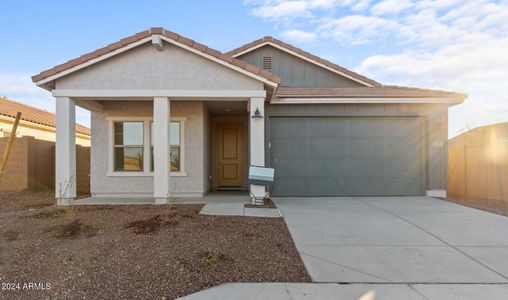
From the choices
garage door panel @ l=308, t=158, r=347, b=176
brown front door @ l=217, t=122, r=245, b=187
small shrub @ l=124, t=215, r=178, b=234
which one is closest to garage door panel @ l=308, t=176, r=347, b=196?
garage door panel @ l=308, t=158, r=347, b=176

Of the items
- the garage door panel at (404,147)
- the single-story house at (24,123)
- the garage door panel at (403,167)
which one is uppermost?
the single-story house at (24,123)

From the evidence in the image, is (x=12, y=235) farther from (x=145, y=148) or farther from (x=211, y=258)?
(x=145, y=148)

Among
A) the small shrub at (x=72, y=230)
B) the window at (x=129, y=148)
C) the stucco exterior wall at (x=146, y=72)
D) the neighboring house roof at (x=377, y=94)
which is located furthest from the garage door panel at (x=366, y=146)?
the small shrub at (x=72, y=230)

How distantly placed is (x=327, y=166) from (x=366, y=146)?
1.40 meters

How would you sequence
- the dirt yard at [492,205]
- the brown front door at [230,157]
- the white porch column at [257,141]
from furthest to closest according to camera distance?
the brown front door at [230,157]
the white porch column at [257,141]
the dirt yard at [492,205]

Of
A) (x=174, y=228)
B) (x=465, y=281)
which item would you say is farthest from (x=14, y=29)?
(x=465, y=281)

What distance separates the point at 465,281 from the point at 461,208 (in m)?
5.03

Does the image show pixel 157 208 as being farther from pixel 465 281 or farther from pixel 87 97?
pixel 465 281

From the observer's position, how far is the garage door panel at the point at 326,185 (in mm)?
9992

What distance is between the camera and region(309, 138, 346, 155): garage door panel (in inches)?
394

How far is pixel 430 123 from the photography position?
9.96m

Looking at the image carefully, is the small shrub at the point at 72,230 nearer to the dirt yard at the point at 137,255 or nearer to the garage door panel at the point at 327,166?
the dirt yard at the point at 137,255

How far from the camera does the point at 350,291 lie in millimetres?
3648

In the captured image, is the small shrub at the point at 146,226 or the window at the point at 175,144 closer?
the small shrub at the point at 146,226
